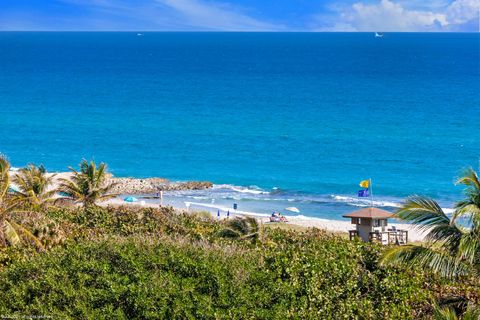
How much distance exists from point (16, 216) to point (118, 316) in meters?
9.38

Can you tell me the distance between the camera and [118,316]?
41.5ft

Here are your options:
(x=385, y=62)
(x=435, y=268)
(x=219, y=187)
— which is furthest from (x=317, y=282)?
(x=385, y=62)

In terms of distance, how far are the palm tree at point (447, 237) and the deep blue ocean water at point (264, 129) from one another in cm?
3021

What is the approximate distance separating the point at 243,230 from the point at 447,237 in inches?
330

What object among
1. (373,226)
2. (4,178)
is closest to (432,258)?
(4,178)

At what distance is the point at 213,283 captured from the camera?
45.4 feet

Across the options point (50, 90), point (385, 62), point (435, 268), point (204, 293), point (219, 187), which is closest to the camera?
point (435, 268)

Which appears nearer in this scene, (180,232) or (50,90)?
(180,232)

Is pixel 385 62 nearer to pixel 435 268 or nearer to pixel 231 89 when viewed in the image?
pixel 231 89

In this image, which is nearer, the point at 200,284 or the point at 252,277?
the point at 200,284

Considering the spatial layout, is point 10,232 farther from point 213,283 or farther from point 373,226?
point 373,226

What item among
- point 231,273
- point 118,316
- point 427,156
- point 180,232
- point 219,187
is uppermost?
point 427,156

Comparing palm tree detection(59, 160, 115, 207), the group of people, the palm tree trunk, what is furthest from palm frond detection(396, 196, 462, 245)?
the group of people

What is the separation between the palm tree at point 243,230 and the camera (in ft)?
65.0
